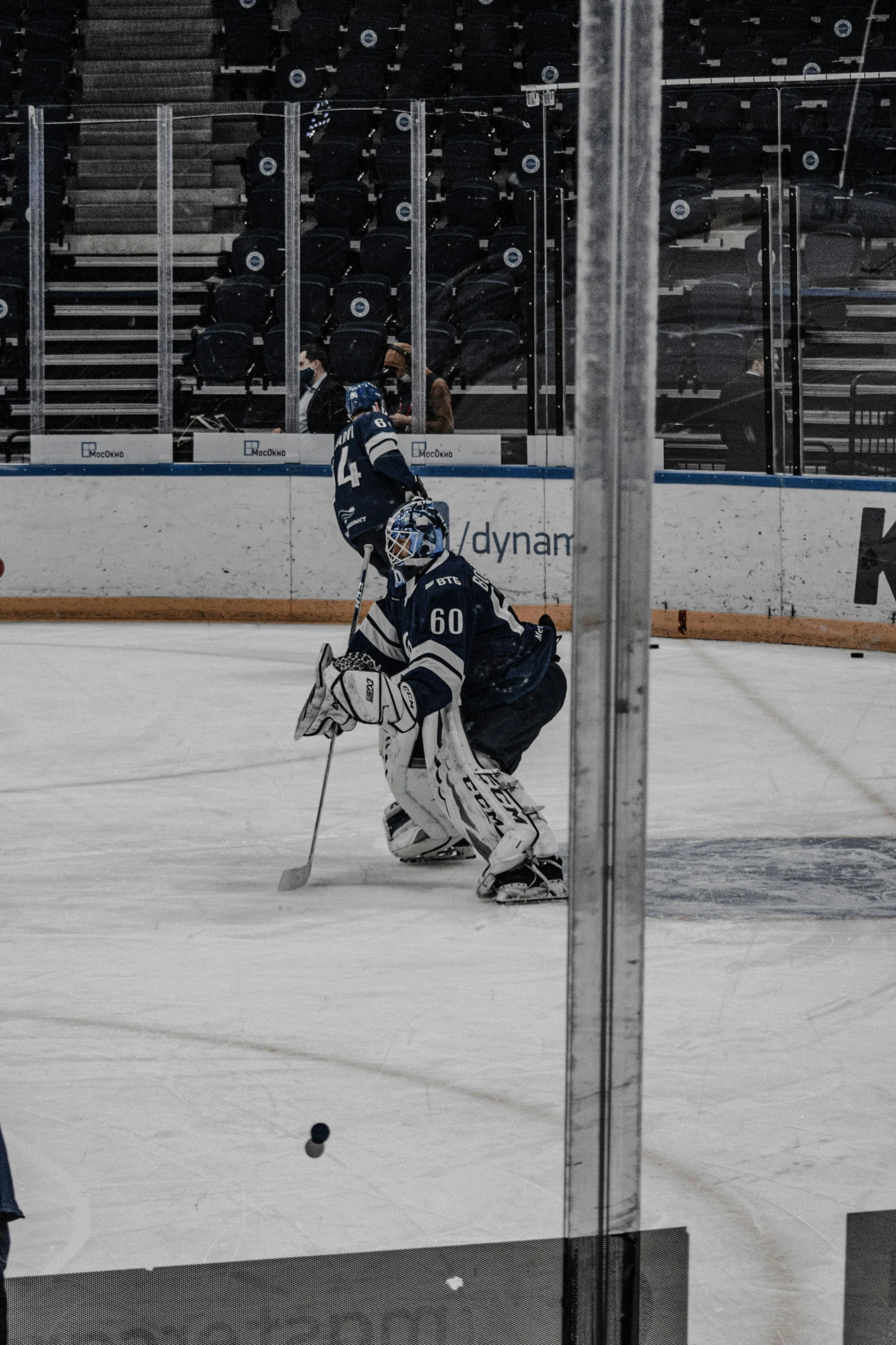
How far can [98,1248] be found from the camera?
228cm

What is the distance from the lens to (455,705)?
165 inches

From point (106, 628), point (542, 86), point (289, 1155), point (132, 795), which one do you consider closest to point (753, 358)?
point (542, 86)

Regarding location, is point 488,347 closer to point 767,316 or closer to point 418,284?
point 418,284

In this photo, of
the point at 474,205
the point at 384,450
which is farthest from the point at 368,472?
the point at 474,205

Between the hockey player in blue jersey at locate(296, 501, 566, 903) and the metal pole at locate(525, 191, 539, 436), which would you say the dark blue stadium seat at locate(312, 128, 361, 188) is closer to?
the metal pole at locate(525, 191, 539, 436)

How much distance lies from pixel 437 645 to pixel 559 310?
5578 mm

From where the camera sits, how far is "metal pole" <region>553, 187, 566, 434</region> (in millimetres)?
9242

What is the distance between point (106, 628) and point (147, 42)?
620cm

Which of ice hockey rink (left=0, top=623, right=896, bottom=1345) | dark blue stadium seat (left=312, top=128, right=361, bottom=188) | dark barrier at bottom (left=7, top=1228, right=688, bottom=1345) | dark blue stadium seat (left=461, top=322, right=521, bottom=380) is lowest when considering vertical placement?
ice hockey rink (left=0, top=623, right=896, bottom=1345)

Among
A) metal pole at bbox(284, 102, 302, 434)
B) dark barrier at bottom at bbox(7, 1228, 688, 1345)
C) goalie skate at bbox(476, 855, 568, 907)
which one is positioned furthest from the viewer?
metal pole at bbox(284, 102, 302, 434)

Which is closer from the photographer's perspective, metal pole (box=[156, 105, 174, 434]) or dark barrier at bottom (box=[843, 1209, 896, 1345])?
dark barrier at bottom (box=[843, 1209, 896, 1345])

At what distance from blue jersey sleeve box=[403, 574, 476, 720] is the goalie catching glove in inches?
1.5

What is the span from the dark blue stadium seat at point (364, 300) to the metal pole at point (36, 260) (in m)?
1.68

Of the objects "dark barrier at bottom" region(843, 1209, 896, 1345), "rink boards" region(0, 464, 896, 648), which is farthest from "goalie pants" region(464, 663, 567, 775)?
"rink boards" region(0, 464, 896, 648)
